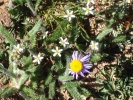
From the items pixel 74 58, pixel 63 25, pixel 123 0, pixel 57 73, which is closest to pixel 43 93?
pixel 57 73

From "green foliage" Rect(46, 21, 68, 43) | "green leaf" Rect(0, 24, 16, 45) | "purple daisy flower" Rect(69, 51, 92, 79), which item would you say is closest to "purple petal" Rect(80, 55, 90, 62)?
"purple daisy flower" Rect(69, 51, 92, 79)

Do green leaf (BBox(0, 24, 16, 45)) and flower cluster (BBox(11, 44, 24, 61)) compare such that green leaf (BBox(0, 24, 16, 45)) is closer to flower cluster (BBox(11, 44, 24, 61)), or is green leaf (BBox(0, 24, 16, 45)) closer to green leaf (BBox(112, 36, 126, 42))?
flower cluster (BBox(11, 44, 24, 61))

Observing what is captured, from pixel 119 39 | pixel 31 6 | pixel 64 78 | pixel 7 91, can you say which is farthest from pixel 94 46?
pixel 7 91

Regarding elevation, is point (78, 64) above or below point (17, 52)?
below

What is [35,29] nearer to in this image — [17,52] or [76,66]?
[17,52]

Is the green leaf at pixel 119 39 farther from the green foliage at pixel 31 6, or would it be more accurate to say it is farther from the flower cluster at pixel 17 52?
the flower cluster at pixel 17 52

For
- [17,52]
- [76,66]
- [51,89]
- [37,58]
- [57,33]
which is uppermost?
[57,33]
